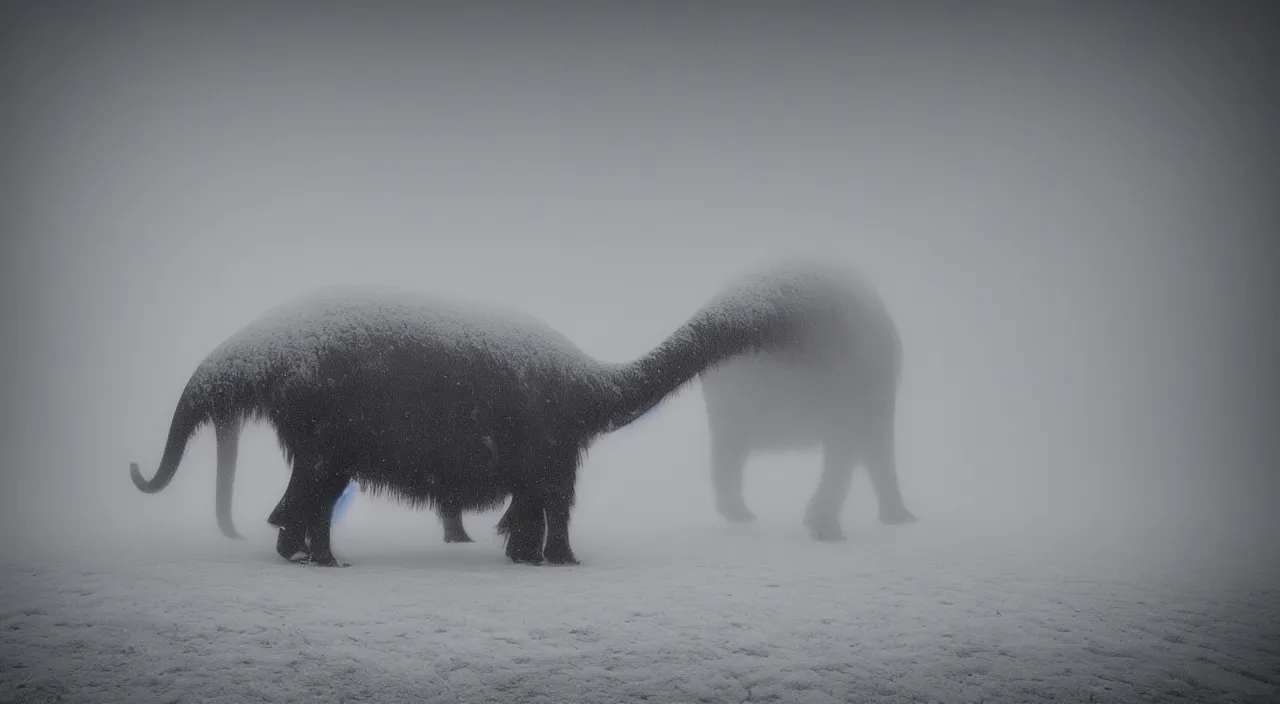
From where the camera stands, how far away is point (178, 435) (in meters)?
6.18

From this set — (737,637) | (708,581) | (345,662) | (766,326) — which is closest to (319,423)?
(345,662)

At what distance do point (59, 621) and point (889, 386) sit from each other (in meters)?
8.21

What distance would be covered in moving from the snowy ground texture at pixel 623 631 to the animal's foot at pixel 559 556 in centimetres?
24

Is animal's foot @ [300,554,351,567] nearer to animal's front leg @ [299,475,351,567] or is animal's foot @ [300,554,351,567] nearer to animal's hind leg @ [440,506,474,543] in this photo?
animal's front leg @ [299,475,351,567]

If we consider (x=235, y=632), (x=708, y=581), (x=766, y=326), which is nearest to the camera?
(x=235, y=632)

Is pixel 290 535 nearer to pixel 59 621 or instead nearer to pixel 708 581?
pixel 59 621

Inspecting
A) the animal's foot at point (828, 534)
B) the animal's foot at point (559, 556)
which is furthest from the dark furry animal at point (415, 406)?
the animal's foot at point (828, 534)

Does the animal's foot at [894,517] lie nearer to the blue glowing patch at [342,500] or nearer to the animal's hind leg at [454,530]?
the animal's hind leg at [454,530]

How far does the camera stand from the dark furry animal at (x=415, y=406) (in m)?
5.77

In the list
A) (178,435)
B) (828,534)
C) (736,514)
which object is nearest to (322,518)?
(178,435)

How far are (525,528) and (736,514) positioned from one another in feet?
13.8

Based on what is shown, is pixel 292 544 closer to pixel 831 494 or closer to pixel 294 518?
pixel 294 518

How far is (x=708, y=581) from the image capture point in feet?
17.5

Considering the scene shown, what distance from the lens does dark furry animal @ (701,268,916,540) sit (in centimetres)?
838
